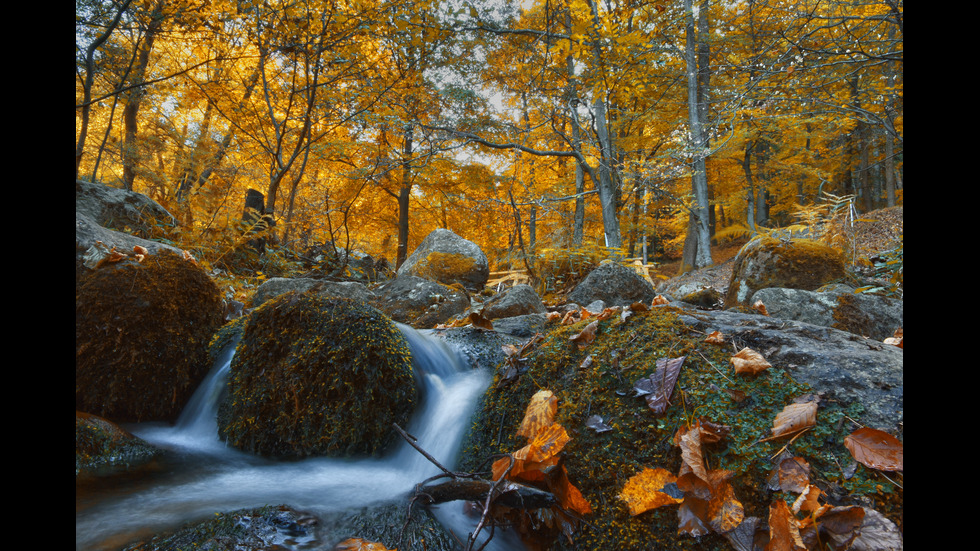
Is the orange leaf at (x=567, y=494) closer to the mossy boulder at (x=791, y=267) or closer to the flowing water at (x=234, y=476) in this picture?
the flowing water at (x=234, y=476)

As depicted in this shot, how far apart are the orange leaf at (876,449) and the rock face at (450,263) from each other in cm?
703

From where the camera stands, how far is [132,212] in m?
6.16

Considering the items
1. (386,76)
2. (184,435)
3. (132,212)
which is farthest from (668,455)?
(386,76)

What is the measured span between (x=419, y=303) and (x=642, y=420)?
4.15 metres

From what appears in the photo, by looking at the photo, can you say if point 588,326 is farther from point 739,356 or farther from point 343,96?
point 343,96

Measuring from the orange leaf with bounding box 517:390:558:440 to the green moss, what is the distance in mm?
42

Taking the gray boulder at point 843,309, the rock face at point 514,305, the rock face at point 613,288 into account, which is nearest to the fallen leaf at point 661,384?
the rock face at point 514,305

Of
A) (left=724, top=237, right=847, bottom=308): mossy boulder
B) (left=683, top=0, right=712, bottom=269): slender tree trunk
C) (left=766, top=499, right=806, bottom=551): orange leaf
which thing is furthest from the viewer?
(left=683, top=0, right=712, bottom=269): slender tree trunk

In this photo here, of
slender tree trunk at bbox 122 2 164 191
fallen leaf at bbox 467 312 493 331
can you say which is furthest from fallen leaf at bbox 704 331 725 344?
slender tree trunk at bbox 122 2 164 191

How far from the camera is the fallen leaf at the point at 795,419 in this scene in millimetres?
1219

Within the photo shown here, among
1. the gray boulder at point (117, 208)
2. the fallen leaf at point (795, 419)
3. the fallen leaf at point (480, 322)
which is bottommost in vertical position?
the fallen leaf at point (795, 419)

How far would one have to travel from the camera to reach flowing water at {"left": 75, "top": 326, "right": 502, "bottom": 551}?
65.1 inches

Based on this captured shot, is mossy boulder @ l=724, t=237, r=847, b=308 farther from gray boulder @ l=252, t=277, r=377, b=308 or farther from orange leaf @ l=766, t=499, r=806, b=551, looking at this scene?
gray boulder @ l=252, t=277, r=377, b=308
